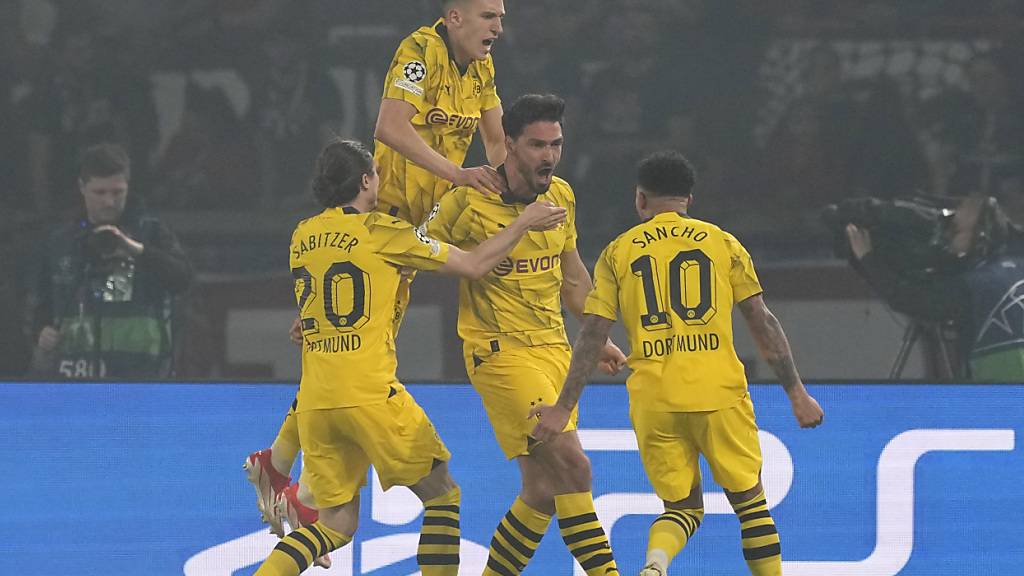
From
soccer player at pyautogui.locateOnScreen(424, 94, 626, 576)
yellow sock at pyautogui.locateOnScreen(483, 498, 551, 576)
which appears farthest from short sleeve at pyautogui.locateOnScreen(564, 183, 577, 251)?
yellow sock at pyautogui.locateOnScreen(483, 498, 551, 576)

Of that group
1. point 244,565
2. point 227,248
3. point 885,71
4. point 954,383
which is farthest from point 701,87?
point 244,565

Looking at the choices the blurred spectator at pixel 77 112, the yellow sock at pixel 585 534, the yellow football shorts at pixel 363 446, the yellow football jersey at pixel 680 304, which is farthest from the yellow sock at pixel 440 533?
the blurred spectator at pixel 77 112

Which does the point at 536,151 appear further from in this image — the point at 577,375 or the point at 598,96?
the point at 598,96

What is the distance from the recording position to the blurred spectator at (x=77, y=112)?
7469 millimetres

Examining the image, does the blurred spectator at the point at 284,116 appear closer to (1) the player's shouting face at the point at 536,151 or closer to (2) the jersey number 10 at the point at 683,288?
A: (1) the player's shouting face at the point at 536,151

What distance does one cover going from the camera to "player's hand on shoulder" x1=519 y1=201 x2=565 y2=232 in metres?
6.24

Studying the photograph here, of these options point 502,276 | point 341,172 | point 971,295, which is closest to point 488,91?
point 502,276

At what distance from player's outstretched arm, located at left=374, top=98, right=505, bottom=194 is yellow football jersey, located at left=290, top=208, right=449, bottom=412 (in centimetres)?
30

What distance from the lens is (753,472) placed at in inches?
250

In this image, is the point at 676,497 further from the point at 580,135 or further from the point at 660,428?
the point at 580,135

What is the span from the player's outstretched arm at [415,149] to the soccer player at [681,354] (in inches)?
21.3

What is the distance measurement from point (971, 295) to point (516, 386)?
2.19m

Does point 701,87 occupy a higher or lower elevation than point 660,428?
higher

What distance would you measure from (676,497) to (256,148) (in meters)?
2.46
